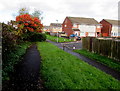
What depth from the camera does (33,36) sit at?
23.6 meters

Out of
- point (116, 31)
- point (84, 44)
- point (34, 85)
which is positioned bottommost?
point (34, 85)

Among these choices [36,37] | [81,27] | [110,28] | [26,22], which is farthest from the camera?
[110,28]

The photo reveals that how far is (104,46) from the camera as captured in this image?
9.83 meters

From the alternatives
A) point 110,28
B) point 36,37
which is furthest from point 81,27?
point 36,37

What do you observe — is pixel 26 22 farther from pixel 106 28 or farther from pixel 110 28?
pixel 106 28

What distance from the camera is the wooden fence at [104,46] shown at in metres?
8.37

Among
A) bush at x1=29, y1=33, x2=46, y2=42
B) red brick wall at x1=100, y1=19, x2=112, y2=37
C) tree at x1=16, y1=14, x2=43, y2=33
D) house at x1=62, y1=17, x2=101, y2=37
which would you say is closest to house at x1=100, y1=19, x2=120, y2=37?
red brick wall at x1=100, y1=19, x2=112, y2=37

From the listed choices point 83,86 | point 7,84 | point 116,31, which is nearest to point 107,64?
point 83,86

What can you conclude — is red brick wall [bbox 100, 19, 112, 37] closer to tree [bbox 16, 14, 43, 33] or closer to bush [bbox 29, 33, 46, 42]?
bush [bbox 29, 33, 46, 42]

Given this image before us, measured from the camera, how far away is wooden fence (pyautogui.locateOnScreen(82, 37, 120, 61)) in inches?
329

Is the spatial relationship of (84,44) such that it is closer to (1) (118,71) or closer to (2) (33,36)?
(1) (118,71)

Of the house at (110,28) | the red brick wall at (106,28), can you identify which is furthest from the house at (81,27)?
the house at (110,28)

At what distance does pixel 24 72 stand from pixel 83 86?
11.4 ft

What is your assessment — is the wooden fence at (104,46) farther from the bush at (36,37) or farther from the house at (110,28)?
the house at (110,28)
